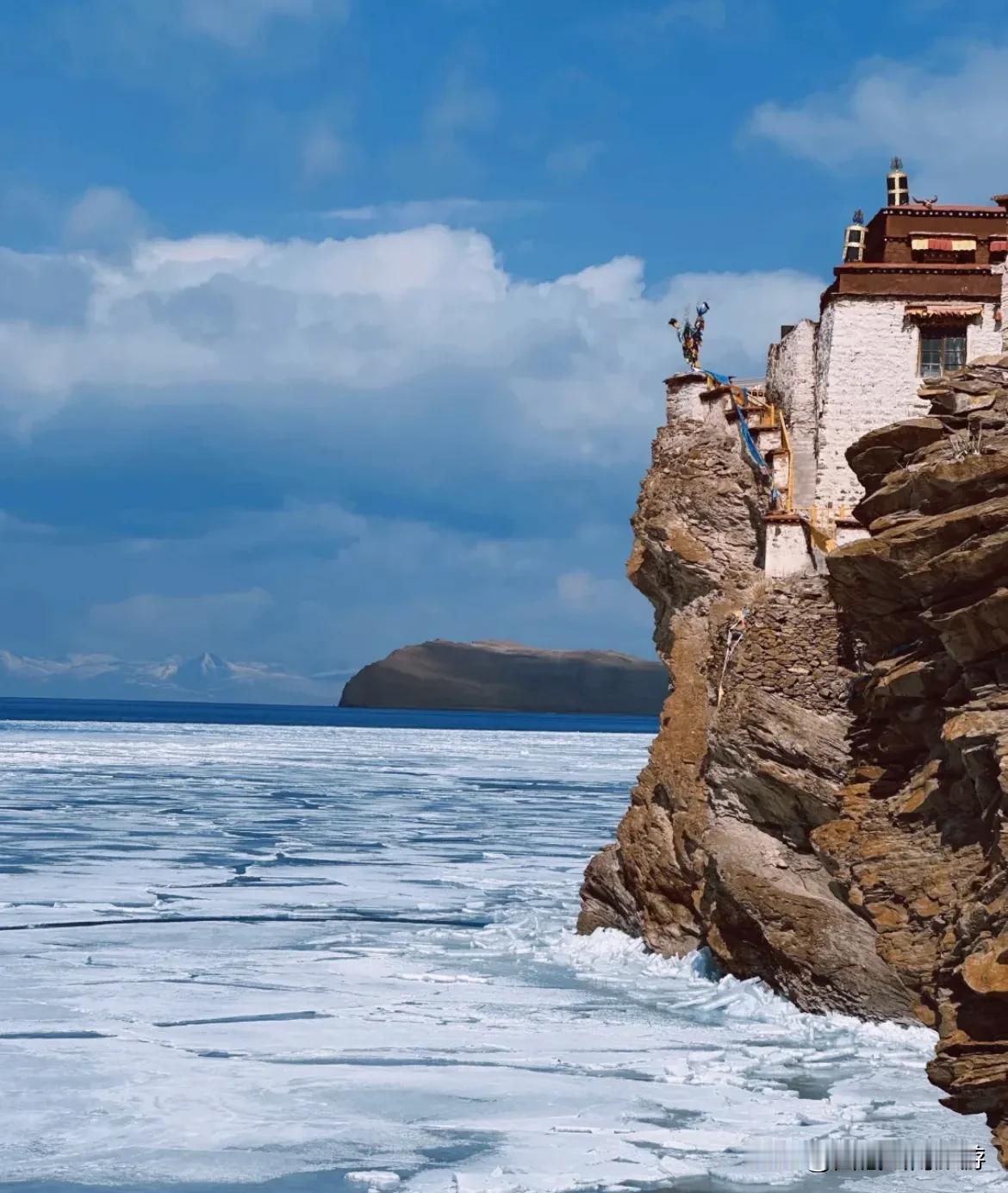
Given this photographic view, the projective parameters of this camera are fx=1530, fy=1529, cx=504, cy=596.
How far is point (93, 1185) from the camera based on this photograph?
40.3 feet

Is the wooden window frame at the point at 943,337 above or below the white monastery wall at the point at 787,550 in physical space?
above

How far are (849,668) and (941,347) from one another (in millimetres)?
8282

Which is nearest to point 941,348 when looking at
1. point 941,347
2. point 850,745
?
point 941,347

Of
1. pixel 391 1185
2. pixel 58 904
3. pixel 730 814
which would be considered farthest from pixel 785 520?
pixel 58 904

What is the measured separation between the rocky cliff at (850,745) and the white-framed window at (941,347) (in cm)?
325

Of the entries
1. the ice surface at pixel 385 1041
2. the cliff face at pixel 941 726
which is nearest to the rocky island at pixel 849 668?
the cliff face at pixel 941 726

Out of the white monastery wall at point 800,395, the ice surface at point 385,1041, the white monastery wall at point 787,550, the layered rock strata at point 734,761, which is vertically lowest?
the ice surface at point 385,1041

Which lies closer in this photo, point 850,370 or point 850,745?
point 850,745

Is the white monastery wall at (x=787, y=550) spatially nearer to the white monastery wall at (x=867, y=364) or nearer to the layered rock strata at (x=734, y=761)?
the layered rock strata at (x=734, y=761)

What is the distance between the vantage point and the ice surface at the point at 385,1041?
13.1m

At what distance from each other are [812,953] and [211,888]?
13.8 meters

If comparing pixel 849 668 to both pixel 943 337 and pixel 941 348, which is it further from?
pixel 943 337

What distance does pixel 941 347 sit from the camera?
23859mm

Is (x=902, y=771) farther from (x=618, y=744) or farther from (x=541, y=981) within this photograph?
(x=618, y=744)
